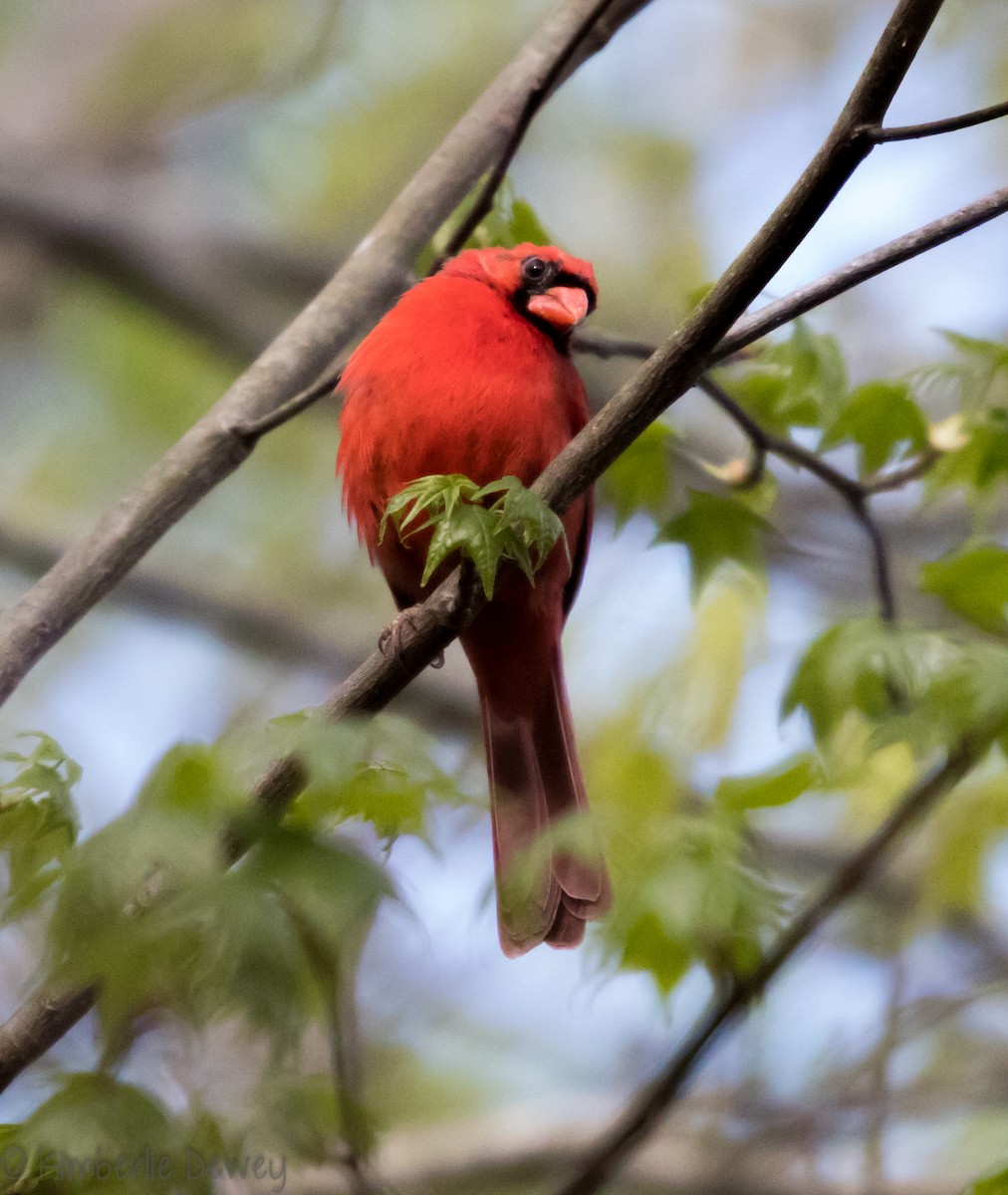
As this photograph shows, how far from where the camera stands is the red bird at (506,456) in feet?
11.4

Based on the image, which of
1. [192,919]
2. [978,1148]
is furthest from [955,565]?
[978,1148]

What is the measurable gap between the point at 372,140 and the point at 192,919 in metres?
7.13

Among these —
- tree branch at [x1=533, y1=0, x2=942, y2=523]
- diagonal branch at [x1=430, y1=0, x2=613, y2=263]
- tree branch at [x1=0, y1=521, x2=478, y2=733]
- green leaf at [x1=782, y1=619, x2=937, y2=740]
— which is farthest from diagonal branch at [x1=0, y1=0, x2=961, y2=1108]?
tree branch at [x1=0, y1=521, x2=478, y2=733]

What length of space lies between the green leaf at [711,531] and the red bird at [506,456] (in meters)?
0.40

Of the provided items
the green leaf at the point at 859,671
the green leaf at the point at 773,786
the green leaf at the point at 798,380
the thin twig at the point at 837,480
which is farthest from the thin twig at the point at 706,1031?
the green leaf at the point at 798,380

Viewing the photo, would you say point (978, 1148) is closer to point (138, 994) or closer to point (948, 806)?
point (948, 806)

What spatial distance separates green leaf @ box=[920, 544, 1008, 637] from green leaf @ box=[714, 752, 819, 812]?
0.58 m

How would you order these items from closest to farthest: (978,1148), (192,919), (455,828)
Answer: (192,919)
(978,1148)
(455,828)

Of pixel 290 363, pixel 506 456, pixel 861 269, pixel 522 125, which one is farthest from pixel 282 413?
pixel 861 269

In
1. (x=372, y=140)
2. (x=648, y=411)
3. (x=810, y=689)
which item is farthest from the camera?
(x=372, y=140)

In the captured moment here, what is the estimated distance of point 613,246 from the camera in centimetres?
867

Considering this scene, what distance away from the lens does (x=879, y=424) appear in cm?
320

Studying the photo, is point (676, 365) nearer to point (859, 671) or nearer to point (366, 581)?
point (859, 671)

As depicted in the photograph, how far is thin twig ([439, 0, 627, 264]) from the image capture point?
329 centimetres
